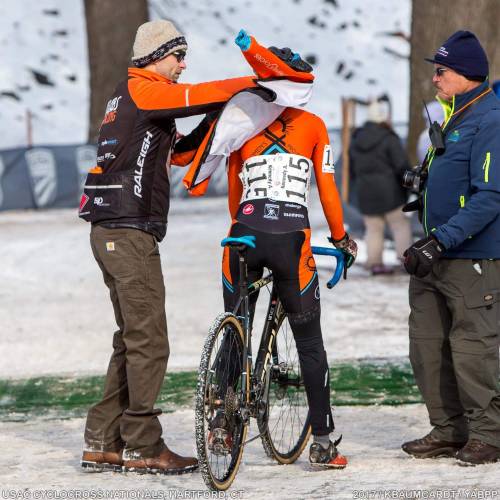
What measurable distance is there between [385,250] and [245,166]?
8.70 meters

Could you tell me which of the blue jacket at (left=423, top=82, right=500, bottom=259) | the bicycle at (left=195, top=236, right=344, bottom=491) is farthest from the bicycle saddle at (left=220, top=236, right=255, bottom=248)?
the blue jacket at (left=423, top=82, right=500, bottom=259)

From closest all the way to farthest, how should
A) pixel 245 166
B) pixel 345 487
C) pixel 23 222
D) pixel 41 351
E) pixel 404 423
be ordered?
pixel 345 487
pixel 245 166
pixel 404 423
pixel 41 351
pixel 23 222

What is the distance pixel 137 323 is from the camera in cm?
557

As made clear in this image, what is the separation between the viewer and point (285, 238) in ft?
17.8

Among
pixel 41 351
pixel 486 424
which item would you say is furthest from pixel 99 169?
pixel 41 351

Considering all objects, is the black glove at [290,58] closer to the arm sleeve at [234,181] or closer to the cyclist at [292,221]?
the cyclist at [292,221]

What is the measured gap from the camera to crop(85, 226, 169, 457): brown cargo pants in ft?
18.3

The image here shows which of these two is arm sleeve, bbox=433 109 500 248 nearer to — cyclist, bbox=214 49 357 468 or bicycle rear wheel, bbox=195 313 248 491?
cyclist, bbox=214 49 357 468

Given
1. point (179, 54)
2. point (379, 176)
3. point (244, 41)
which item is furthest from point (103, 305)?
point (244, 41)

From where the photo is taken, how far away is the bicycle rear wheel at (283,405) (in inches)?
227

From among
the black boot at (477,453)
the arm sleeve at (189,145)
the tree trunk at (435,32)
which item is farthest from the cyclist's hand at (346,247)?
the tree trunk at (435,32)

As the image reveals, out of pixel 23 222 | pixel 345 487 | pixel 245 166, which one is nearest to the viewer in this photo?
pixel 345 487

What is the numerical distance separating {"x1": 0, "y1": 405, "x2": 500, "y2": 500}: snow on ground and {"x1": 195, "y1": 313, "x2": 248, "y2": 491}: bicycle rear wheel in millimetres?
148

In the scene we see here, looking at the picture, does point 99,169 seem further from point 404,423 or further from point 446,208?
point 404,423
